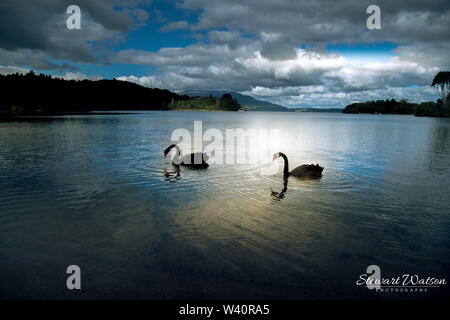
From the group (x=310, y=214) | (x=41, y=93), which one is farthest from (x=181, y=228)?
(x=41, y=93)

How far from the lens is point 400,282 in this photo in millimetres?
5945

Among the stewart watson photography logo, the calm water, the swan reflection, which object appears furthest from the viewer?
the swan reflection

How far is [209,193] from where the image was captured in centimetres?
1214

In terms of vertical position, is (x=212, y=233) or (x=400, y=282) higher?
(x=212, y=233)

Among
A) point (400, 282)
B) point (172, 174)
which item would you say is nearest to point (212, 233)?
point (400, 282)

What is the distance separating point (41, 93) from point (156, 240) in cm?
18164

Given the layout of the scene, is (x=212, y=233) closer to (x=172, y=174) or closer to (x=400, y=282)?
(x=400, y=282)

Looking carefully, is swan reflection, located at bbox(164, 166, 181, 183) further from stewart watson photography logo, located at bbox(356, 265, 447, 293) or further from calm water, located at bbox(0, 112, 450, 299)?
stewart watson photography logo, located at bbox(356, 265, 447, 293)

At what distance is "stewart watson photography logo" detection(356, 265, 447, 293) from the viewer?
18.9 ft

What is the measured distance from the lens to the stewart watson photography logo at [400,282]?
18.9 ft

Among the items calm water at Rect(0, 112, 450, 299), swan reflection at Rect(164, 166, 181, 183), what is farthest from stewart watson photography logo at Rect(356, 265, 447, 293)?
swan reflection at Rect(164, 166, 181, 183)

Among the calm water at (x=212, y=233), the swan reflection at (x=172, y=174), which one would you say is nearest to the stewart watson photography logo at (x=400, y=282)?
the calm water at (x=212, y=233)

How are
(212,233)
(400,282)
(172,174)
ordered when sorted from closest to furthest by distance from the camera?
1. (400,282)
2. (212,233)
3. (172,174)
